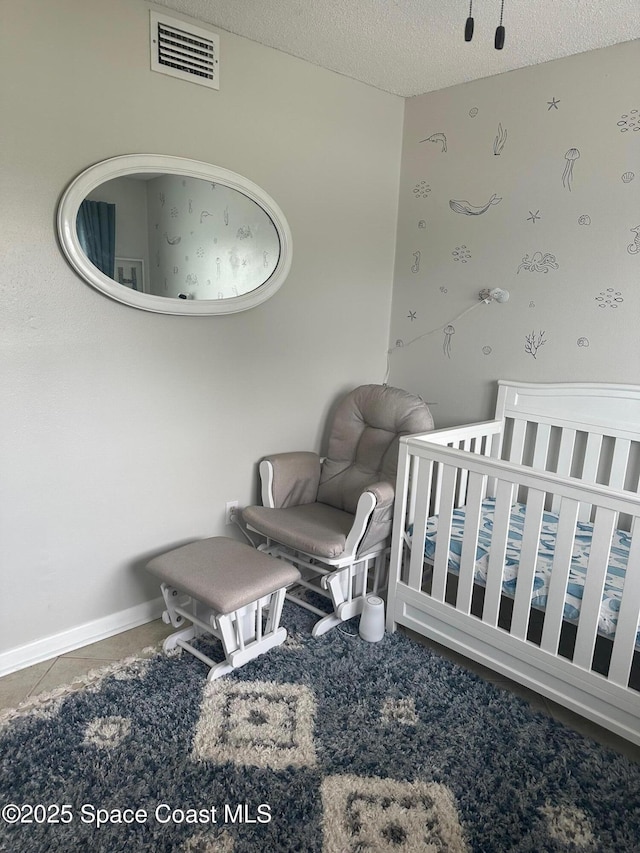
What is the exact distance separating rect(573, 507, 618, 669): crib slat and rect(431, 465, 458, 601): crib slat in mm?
523

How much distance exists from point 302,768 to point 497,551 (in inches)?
37.1

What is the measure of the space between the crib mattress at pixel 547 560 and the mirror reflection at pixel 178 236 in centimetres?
136

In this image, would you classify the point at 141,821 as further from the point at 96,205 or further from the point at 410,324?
the point at 410,324

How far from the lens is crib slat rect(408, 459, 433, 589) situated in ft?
7.43

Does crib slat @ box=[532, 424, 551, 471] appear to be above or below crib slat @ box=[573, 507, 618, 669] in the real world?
above

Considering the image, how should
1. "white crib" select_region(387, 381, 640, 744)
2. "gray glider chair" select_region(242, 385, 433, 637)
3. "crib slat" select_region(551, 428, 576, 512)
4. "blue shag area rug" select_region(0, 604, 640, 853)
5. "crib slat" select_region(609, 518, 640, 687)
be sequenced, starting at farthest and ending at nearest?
"crib slat" select_region(551, 428, 576, 512) → "gray glider chair" select_region(242, 385, 433, 637) → "white crib" select_region(387, 381, 640, 744) → "crib slat" select_region(609, 518, 640, 687) → "blue shag area rug" select_region(0, 604, 640, 853)

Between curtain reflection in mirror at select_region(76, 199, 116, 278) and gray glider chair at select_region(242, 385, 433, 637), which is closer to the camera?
curtain reflection in mirror at select_region(76, 199, 116, 278)

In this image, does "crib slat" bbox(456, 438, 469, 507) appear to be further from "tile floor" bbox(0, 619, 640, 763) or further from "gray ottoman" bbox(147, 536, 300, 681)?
"gray ottoman" bbox(147, 536, 300, 681)

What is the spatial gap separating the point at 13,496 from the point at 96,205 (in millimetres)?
1078

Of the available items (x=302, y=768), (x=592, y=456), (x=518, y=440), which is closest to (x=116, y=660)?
(x=302, y=768)

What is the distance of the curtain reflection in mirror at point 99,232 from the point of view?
202 cm

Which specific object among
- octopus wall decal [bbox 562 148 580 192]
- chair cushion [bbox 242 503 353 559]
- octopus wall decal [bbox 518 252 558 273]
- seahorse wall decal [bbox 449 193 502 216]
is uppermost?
octopus wall decal [bbox 562 148 580 192]

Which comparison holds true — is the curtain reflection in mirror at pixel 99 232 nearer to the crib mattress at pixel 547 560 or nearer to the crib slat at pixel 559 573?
the crib mattress at pixel 547 560

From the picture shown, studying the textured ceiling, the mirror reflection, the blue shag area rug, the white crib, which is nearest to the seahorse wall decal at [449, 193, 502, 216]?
the textured ceiling
